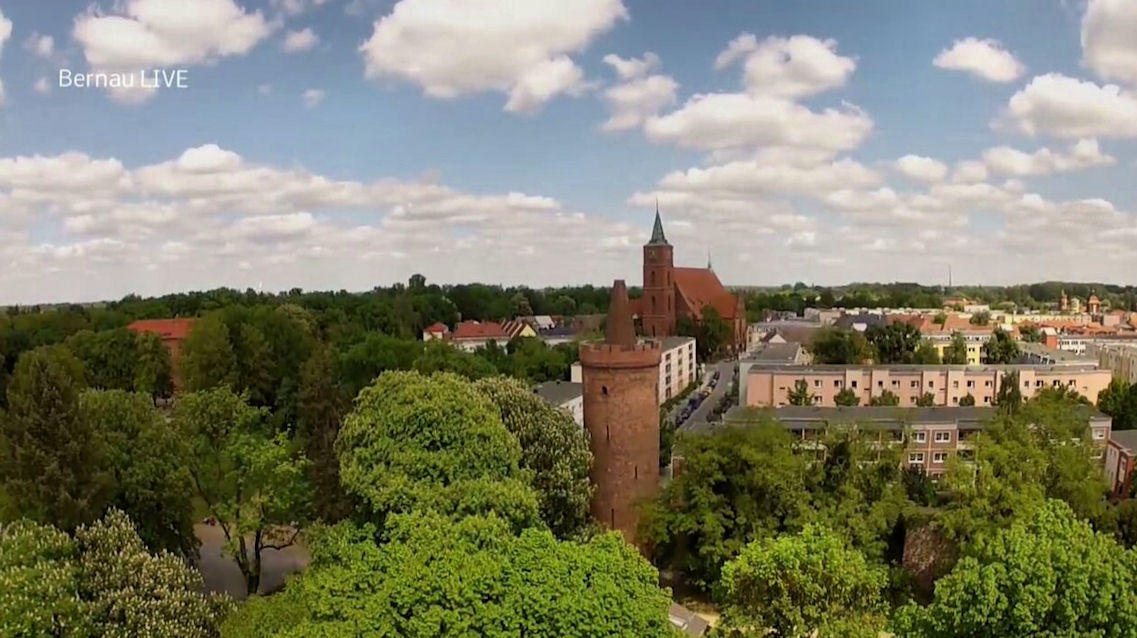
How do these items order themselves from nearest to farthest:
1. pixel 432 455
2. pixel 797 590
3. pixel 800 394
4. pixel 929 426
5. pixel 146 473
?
pixel 797 590 → pixel 432 455 → pixel 146 473 → pixel 929 426 → pixel 800 394

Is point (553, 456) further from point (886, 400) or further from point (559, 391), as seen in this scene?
point (886, 400)

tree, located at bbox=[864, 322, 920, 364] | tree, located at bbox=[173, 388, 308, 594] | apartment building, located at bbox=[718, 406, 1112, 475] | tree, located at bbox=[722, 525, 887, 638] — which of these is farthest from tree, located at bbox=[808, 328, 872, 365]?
tree, located at bbox=[173, 388, 308, 594]

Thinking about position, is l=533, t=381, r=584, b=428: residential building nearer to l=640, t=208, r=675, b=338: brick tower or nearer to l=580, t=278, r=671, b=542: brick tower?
l=580, t=278, r=671, b=542: brick tower

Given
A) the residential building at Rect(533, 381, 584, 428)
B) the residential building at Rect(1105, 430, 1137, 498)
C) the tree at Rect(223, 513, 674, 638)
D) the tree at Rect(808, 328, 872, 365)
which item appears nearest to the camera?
the tree at Rect(223, 513, 674, 638)

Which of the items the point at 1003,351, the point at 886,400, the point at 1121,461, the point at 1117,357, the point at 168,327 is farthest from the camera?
the point at 168,327

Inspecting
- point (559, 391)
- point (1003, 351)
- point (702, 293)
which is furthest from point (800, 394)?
point (702, 293)

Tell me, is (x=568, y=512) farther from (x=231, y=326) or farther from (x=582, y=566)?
(x=231, y=326)
